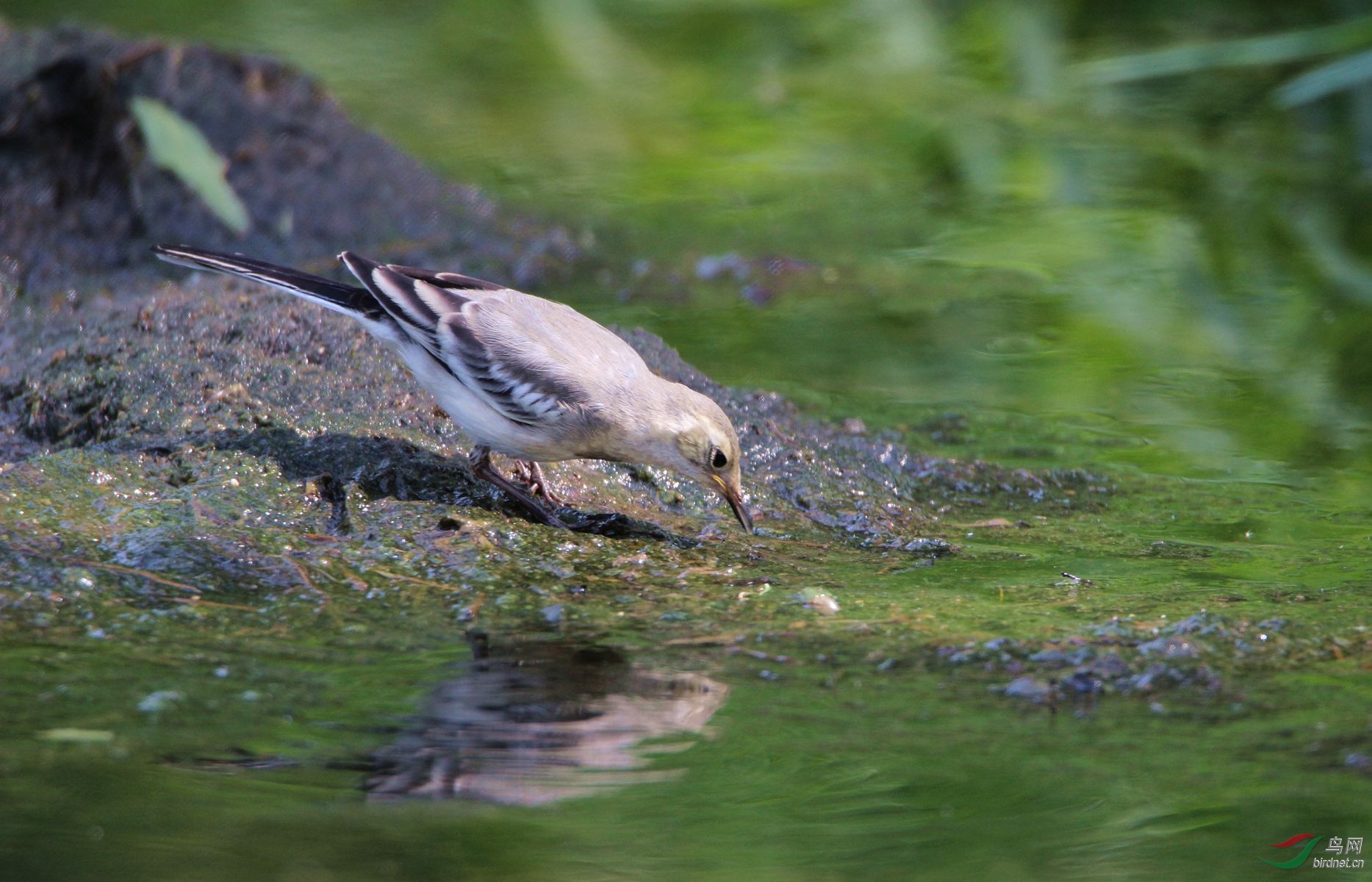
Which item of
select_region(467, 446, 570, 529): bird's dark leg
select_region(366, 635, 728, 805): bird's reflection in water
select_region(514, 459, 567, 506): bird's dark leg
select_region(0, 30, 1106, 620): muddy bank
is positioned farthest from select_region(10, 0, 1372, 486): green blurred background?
select_region(366, 635, 728, 805): bird's reflection in water

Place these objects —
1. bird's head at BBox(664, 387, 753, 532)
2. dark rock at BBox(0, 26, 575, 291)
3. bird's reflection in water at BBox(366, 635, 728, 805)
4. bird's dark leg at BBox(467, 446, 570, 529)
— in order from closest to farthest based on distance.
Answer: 1. bird's reflection in water at BBox(366, 635, 728, 805)
2. bird's dark leg at BBox(467, 446, 570, 529)
3. bird's head at BBox(664, 387, 753, 532)
4. dark rock at BBox(0, 26, 575, 291)

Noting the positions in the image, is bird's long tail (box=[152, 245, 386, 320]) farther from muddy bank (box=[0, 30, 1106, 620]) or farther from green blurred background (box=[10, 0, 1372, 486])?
green blurred background (box=[10, 0, 1372, 486])

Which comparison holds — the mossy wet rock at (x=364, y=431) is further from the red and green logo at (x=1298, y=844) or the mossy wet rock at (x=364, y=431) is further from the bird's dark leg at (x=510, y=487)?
the red and green logo at (x=1298, y=844)

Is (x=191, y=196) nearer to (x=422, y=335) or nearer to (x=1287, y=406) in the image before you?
(x=422, y=335)

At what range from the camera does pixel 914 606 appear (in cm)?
463

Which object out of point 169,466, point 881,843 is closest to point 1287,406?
point 881,843

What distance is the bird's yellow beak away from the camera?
17.5 ft

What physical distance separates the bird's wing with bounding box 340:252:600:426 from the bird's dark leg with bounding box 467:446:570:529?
9.5 inches

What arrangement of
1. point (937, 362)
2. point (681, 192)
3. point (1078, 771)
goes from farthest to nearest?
point (681, 192)
point (937, 362)
point (1078, 771)

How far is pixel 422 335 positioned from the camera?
5488 mm

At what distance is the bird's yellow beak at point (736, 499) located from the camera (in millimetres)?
5320

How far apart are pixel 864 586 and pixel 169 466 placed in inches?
96.1

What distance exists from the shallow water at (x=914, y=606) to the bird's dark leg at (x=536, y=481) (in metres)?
0.79

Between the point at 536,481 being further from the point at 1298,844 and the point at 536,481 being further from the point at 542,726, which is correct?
the point at 1298,844
